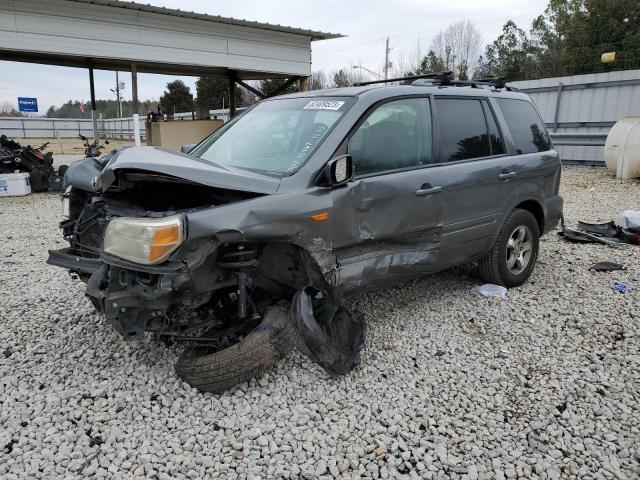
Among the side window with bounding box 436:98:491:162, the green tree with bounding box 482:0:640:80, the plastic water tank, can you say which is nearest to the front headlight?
the side window with bounding box 436:98:491:162

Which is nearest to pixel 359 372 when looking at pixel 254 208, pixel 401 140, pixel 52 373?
pixel 254 208

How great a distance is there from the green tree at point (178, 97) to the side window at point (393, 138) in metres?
44.6

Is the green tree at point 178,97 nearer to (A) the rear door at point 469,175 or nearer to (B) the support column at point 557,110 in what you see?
(B) the support column at point 557,110

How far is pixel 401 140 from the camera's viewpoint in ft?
12.1

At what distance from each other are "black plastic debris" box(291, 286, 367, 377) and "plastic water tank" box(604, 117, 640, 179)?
11291mm

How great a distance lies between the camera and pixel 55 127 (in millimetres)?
39938

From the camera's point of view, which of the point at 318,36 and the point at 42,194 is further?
the point at 318,36

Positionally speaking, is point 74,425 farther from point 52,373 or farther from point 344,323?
point 344,323

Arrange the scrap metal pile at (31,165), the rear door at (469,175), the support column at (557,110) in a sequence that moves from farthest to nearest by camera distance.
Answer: the support column at (557,110) < the scrap metal pile at (31,165) < the rear door at (469,175)

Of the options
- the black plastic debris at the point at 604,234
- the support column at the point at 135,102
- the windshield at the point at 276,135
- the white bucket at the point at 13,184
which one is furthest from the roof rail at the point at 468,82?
the white bucket at the point at 13,184

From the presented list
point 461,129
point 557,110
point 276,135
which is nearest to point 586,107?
point 557,110

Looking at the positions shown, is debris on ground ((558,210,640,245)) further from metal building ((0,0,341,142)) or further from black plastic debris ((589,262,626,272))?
metal building ((0,0,341,142))

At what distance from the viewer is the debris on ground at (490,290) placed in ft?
15.0

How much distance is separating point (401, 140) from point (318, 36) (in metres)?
12.2
